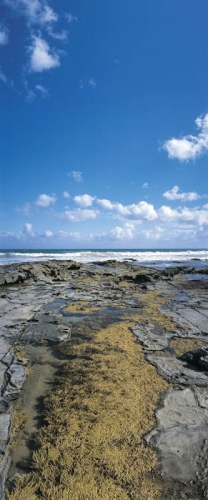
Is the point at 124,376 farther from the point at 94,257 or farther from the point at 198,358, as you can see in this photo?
the point at 94,257

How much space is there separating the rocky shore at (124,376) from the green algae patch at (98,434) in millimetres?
14

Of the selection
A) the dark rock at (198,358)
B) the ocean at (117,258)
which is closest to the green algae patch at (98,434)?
the dark rock at (198,358)

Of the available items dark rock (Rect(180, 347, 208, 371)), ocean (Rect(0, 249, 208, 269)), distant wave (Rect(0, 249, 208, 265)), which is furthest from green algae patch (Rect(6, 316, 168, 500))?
distant wave (Rect(0, 249, 208, 265))

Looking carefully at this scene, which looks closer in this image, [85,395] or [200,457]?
[200,457]

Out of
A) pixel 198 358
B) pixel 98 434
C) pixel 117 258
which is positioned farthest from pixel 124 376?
pixel 117 258

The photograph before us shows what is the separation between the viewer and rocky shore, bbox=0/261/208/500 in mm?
1970

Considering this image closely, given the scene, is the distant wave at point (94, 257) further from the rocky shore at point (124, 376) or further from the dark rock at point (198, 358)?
the dark rock at point (198, 358)

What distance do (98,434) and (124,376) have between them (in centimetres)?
110

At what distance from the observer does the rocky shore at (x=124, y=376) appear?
6.46 feet

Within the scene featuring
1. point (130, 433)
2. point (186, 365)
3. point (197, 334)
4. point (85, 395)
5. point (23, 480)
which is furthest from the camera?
point (197, 334)

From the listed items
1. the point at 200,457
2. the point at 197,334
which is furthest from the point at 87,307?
the point at 200,457

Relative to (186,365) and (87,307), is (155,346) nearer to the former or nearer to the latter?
(186,365)

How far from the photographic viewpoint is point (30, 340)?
15.7 feet

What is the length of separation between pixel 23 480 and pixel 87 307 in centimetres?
539
